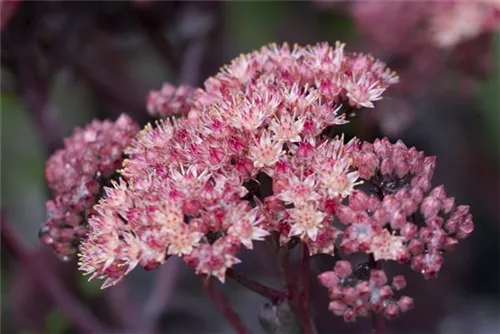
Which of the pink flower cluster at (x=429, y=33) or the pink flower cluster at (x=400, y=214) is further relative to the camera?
the pink flower cluster at (x=429, y=33)

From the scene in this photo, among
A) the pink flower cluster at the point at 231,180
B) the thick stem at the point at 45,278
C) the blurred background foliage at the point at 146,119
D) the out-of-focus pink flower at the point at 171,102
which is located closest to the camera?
the pink flower cluster at the point at 231,180

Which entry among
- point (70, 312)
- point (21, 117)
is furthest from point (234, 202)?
point (21, 117)

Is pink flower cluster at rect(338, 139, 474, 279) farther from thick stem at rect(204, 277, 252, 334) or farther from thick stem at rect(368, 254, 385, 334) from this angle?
thick stem at rect(204, 277, 252, 334)

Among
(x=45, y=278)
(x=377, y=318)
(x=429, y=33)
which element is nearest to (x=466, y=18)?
(x=429, y=33)

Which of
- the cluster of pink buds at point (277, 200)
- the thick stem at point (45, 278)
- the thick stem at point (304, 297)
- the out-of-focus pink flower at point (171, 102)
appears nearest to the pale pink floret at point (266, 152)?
the cluster of pink buds at point (277, 200)

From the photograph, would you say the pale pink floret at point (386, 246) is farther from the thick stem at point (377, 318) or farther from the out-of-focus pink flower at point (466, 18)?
the out-of-focus pink flower at point (466, 18)

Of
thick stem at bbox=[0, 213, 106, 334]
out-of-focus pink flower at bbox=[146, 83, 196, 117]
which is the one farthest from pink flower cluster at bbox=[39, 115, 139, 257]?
thick stem at bbox=[0, 213, 106, 334]
